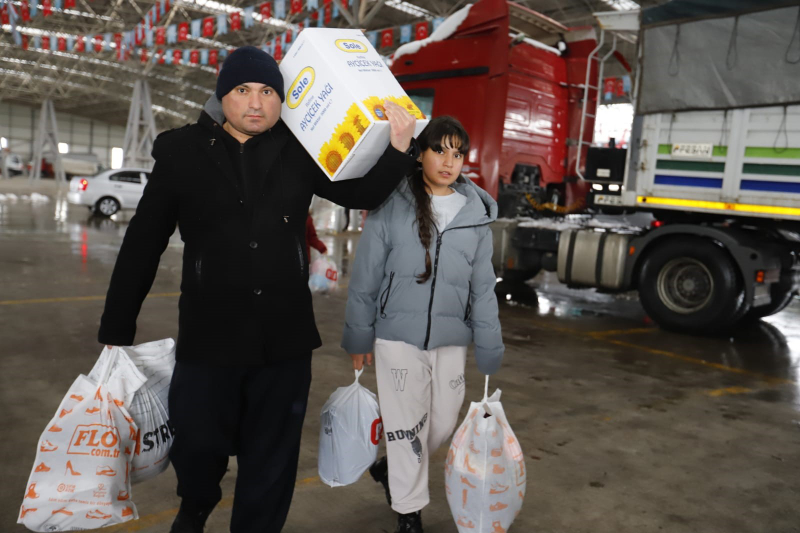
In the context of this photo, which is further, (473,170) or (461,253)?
(473,170)

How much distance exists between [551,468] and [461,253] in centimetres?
142

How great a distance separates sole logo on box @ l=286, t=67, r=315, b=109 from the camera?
2176mm

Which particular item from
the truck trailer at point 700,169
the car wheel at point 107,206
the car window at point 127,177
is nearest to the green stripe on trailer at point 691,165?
the truck trailer at point 700,169

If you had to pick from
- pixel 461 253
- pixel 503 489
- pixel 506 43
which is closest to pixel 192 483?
pixel 503 489

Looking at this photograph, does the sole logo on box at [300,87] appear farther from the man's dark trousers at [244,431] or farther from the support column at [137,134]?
the support column at [137,134]

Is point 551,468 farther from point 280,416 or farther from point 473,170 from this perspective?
point 473,170

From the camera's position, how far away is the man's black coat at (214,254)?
207 cm

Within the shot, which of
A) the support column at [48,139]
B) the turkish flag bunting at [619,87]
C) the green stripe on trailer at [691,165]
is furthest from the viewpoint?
the support column at [48,139]

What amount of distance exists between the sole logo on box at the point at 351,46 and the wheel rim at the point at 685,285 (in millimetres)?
5336

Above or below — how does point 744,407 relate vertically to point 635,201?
below

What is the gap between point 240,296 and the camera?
6.85 ft

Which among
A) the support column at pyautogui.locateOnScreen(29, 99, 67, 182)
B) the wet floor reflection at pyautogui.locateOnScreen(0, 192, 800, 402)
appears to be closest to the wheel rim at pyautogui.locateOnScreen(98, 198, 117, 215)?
the wet floor reflection at pyautogui.locateOnScreen(0, 192, 800, 402)

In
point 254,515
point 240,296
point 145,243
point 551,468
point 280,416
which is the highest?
point 145,243

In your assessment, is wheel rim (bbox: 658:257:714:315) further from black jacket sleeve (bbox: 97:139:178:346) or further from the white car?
the white car
